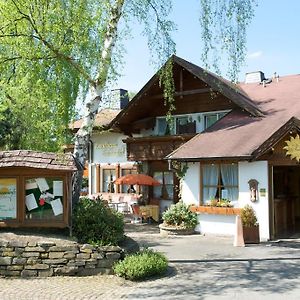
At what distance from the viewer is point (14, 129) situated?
21344 mm

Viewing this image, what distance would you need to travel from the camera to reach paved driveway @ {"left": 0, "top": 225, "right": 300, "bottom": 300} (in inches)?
341

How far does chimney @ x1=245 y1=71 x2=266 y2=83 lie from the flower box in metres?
10.6

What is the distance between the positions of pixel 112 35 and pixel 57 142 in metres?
3.06

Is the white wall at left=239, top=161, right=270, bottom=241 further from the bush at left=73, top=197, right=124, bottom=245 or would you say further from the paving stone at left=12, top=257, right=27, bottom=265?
the paving stone at left=12, top=257, right=27, bottom=265

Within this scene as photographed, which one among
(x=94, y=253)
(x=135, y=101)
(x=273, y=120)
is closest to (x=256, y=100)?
(x=273, y=120)

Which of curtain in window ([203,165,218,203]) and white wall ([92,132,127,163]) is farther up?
white wall ([92,132,127,163])

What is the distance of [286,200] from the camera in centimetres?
1839

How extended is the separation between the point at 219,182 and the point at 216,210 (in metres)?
1.10

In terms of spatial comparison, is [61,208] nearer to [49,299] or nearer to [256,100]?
[49,299]

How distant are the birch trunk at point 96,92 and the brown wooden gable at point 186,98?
8.41 metres

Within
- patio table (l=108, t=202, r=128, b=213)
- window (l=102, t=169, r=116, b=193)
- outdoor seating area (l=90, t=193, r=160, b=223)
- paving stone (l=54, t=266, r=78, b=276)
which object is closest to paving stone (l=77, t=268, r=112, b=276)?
paving stone (l=54, t=266, r=78, b=276)

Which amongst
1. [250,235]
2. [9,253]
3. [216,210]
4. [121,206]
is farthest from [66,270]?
[121,206]

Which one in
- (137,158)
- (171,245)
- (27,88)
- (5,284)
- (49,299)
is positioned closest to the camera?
(49,299)

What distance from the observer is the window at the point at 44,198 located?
10.8 metres
